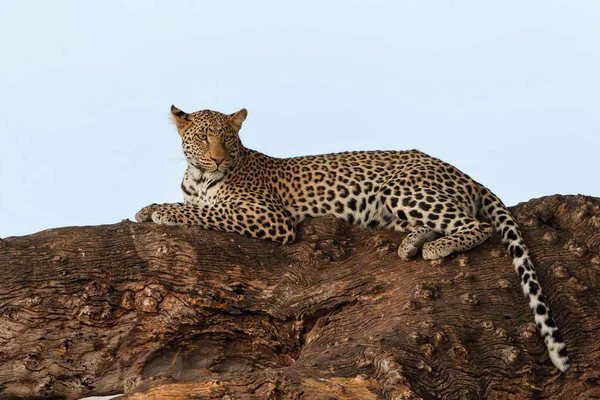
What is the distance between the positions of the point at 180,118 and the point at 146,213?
1.31 m

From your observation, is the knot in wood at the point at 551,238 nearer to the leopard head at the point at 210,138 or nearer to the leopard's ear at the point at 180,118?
the leopard head at the point at 210,138

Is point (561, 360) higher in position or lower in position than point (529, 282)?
lower

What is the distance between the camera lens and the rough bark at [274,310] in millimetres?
7961

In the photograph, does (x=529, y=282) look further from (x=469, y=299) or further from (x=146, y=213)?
(x=146, y=213)

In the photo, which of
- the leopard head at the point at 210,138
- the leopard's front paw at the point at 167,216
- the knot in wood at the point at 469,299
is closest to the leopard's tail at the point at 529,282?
the knot in wood at the point at 469,299

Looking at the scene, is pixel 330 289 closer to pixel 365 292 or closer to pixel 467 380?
pixel 365 292

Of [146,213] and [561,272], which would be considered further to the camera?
[146,213]

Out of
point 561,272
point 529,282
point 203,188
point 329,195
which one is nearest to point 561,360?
point 529,282

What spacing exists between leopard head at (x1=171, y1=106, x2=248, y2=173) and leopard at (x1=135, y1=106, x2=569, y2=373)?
0.01 metres

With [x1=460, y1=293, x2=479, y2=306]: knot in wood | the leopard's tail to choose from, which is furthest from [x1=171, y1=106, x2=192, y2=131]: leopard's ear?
[x1=460, y1=293, x2=479, y2=306]: knot in wood

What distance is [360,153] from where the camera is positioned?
1075cm

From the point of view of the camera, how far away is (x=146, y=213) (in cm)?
983

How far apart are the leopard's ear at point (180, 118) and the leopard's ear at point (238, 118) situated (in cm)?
49

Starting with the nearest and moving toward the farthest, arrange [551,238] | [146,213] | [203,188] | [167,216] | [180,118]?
[551,238], [167,216], [146,213], [203,188], [180,118]
